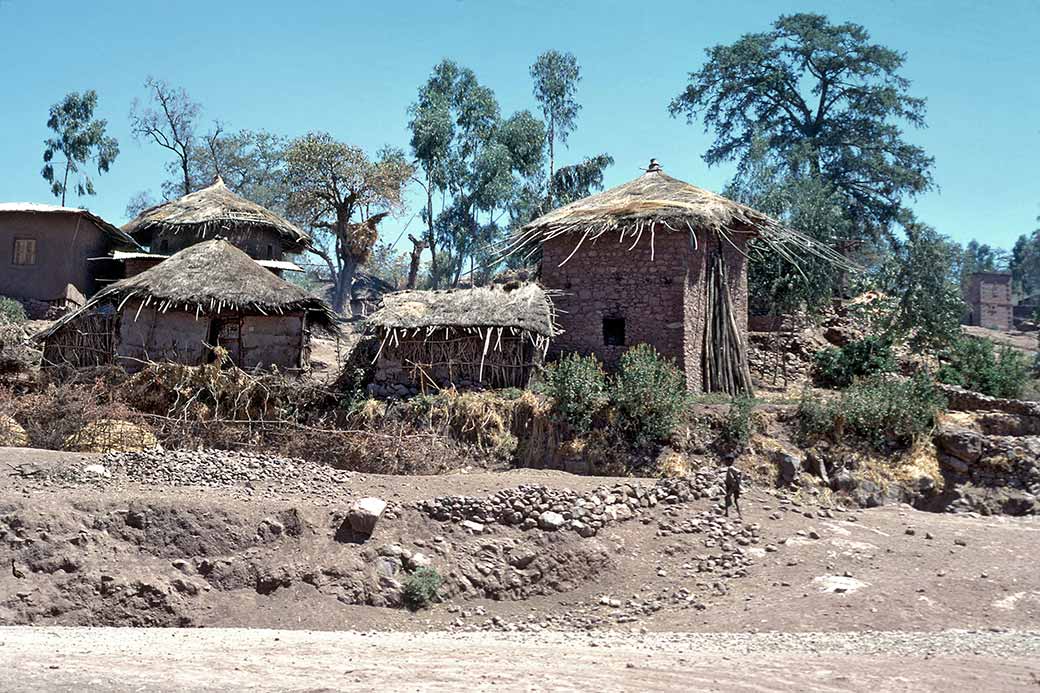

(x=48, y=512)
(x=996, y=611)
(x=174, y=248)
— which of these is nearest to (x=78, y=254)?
(x=174, y=248)

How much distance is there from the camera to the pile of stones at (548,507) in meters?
13.0

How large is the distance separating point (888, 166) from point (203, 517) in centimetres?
2950

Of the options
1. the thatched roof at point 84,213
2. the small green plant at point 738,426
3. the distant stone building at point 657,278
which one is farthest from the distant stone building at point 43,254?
the small green plant at point 738,426

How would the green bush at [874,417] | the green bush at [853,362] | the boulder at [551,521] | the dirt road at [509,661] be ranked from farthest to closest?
the green bush at [853,362] → the green bush at [874,417] → the boulder at [551,521] → the dirt road at [509,661]

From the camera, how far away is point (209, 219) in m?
24.1

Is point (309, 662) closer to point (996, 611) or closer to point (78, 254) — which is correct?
point (996, 611)

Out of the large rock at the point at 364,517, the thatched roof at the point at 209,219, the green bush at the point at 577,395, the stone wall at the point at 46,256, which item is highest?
the thatched roof at the point at 209,219

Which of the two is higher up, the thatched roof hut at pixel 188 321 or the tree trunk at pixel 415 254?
the tree trunk at pixel 415 254

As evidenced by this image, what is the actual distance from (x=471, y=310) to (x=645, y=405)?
11.9 ft

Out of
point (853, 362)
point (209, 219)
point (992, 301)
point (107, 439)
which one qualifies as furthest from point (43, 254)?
point (992, 301)

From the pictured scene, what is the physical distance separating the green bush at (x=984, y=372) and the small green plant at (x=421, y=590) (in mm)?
12171

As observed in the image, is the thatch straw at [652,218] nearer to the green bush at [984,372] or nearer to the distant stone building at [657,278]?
the distant stone building at [657,278]

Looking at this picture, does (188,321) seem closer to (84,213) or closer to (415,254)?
(84,213)

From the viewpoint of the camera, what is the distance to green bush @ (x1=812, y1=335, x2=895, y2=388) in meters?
20.3
